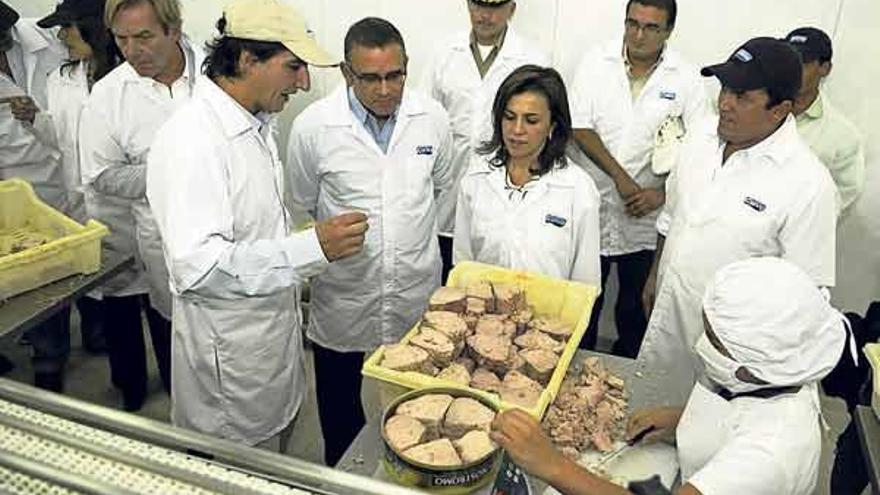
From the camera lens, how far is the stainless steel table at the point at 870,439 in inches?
66.5

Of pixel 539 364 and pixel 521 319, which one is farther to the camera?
pixel 521 319

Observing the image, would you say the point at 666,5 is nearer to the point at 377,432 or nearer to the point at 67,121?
the point at 377,432

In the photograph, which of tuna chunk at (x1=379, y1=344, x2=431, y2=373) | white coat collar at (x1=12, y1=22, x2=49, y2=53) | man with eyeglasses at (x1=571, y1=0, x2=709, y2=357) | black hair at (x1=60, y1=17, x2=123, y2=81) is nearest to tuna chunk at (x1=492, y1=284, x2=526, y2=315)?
tuna chunk at (x1=379, y1=344, x2=431, y2=373)

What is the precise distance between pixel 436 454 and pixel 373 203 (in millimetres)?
1123

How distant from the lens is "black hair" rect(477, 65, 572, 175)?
228 cm

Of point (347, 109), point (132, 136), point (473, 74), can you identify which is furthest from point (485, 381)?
point (473, 74)

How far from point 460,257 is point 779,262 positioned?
114cm

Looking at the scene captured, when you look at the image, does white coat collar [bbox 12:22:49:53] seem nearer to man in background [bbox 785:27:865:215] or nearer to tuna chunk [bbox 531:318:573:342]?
tuna chunk [bbox 531:318:573:342]

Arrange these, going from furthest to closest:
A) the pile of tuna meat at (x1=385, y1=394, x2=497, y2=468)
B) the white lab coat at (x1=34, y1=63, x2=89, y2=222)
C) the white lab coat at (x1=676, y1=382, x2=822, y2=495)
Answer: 1. the white lab coat at (x1=34, y1=63, x2=89, y2=222)
2. the pile of tuna meat at (x1=385, y1=394, x2=497, y2=468)
3. the white lab coat at (x1=676, y1=382, x2=822, y2=495)

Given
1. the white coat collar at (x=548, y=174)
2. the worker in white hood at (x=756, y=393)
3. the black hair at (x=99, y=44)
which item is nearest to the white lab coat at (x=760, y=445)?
the worker in white hood at (x=756, y=393)

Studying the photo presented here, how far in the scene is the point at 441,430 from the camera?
1455 mm

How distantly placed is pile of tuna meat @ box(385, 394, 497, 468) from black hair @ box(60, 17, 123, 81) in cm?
205

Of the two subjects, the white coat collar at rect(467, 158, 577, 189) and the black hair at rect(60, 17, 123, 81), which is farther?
the black hair at rect(60, 17, 123, 81)

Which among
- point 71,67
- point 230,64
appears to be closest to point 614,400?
point 230,64
